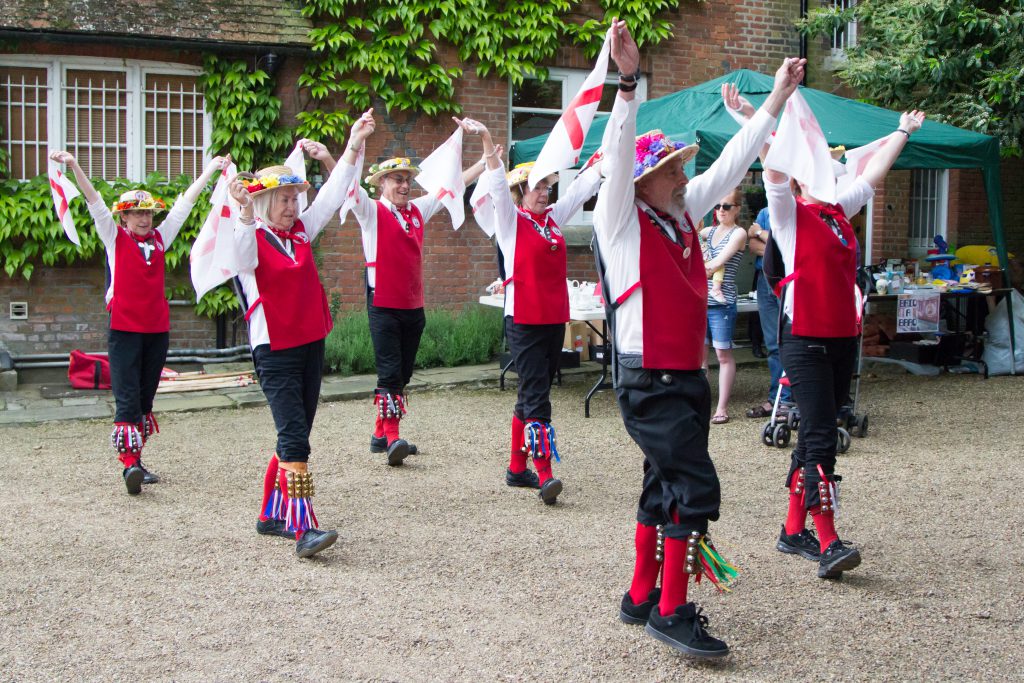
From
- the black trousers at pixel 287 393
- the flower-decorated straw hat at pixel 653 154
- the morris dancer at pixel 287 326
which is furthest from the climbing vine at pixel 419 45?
the flower-decorated straw hat at pixel 653 154

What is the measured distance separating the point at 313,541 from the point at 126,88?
26.0 ft

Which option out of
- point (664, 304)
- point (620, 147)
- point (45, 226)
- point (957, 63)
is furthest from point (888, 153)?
point (45, 226)

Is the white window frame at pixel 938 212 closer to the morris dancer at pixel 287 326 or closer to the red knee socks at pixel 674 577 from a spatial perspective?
the morris dancer at pixel 287 326

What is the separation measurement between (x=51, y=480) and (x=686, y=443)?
15.3 ft

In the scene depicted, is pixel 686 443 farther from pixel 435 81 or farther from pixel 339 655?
pixel 435 81

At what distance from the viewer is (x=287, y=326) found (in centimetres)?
506

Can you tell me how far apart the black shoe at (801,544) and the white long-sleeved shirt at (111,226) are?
4069 millimetres

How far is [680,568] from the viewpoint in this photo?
3916 millimetres

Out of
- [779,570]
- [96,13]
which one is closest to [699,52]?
[96,13]

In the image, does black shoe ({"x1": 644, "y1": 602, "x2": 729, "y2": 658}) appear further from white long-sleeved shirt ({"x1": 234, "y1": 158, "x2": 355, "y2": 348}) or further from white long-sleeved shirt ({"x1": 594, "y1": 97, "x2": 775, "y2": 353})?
white long-sleeved shirt ({"x1": 234, "y1": 158, "x2": 355, "y2": 348})

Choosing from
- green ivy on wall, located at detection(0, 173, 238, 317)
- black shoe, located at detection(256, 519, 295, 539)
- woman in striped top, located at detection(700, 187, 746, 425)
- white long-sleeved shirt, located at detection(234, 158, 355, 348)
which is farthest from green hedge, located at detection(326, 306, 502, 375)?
white long-sleeved shirt, located at detection(234, 158, 355, 348)

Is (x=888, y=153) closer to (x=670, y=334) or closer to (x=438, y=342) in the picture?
(x=670, y=334)

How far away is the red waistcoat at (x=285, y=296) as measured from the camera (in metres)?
5.04

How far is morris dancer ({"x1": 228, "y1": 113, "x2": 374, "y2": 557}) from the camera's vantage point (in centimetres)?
505
